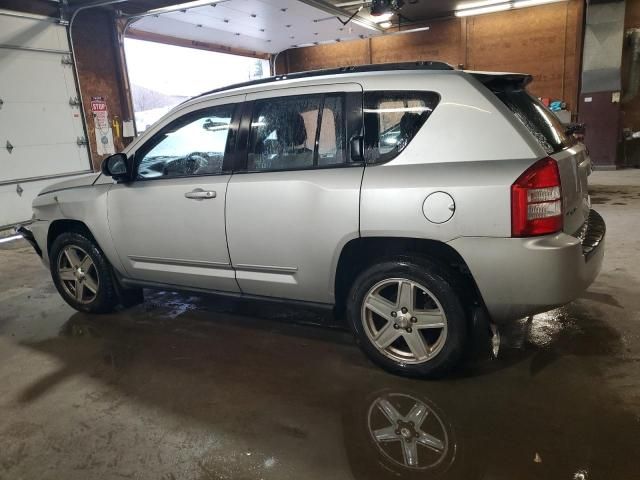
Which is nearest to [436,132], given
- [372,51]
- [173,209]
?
[173,209]

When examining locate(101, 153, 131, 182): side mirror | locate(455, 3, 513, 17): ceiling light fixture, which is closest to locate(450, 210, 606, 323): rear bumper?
locate(101, 153, 131, 182): side mirror

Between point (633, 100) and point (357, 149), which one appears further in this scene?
point (633, 100)

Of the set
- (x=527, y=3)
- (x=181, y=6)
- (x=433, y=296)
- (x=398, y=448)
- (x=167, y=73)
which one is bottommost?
(x=398, y=448)

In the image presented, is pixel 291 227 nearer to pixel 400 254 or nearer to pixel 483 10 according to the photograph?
pixel 400 254

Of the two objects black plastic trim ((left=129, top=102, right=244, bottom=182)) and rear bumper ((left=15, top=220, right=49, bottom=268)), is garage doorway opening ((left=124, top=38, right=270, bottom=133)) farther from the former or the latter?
black plastic trim ((left=129, top=102, right=244, bottom=182))

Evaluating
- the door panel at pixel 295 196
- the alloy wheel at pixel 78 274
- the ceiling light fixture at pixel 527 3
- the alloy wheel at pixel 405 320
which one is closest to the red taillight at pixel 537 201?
the alloy wheel at pixel 405 320

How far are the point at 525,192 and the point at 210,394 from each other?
202 cm

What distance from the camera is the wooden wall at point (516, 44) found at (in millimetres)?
11336

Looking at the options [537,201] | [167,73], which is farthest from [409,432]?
[167,73]

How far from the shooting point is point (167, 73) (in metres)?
11.6

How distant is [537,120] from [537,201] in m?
0.67

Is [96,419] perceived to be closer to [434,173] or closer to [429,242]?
[429,242]

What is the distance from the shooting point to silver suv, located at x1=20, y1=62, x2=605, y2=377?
2.29 meters

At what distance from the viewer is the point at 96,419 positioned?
249 centimetres
